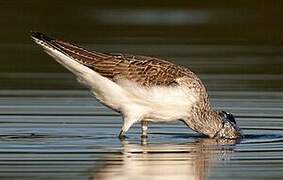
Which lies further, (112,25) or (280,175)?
(112,25)

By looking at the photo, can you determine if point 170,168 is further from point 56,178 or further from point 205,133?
point 205,133

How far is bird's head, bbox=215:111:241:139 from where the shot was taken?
Answer: 17562 mm

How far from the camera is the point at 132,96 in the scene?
1733 centimetres

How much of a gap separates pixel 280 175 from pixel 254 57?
11.1 meters

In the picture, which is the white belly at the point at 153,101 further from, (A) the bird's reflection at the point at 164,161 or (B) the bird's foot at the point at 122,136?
(A) the bird's reflection at the point at 164,161

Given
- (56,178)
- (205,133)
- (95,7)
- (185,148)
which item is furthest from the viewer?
(95,7)

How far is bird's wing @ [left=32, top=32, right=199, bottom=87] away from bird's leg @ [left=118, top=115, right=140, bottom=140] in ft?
1.33

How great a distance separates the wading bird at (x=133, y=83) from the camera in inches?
678

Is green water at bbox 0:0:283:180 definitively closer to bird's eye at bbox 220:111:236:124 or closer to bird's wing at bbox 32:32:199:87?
bird's eye at bbox 220:111:236:124

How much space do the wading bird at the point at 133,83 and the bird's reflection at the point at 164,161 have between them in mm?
498

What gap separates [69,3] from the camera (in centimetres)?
3553

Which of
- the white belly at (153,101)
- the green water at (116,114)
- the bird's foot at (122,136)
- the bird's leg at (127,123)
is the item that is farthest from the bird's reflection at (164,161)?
the white belly at (153,101)

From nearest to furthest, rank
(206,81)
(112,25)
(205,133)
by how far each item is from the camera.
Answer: (205,133)
(206,81)
(112,25)

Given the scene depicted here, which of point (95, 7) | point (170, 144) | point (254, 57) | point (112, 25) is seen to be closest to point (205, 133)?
point (170, 144)
